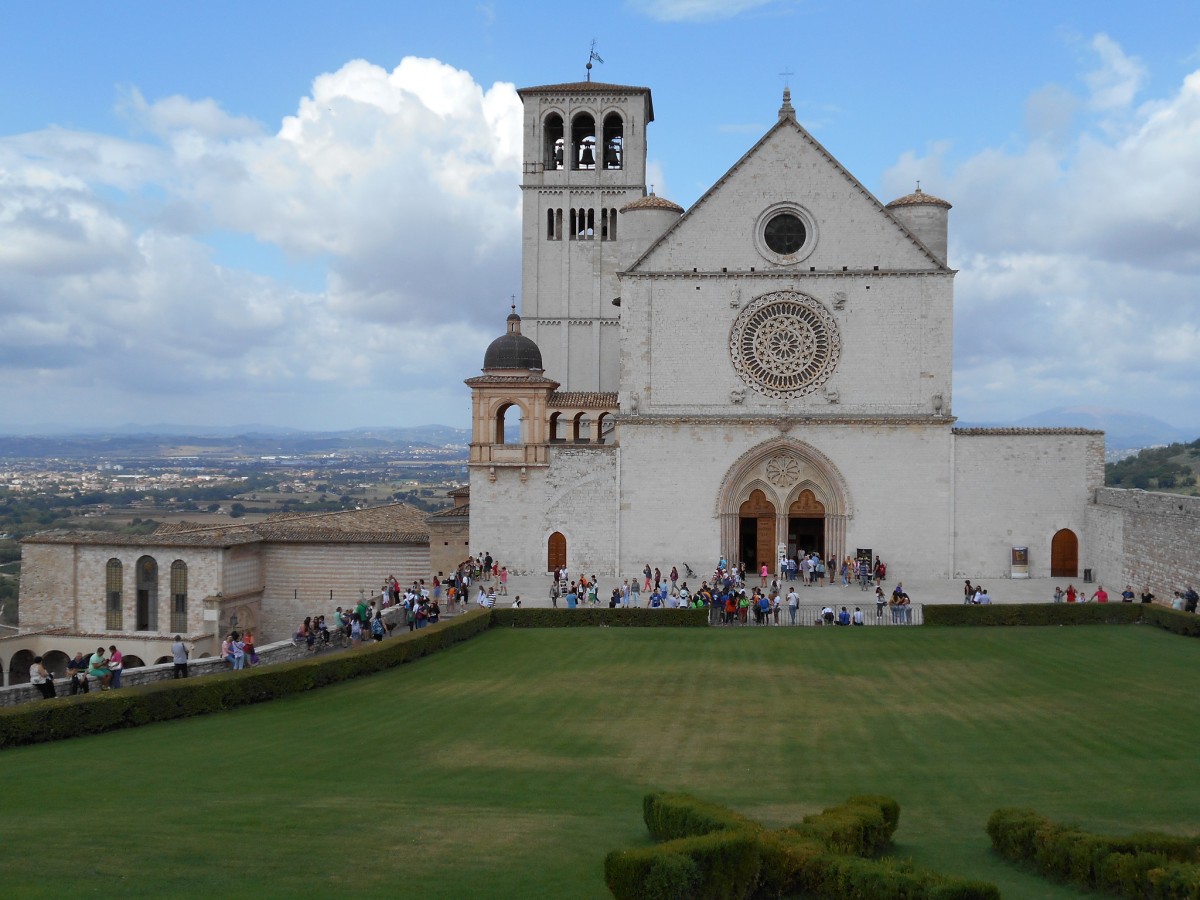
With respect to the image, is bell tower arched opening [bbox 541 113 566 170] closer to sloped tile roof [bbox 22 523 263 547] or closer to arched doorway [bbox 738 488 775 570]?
arched doorway [bbox 738 488 775 570]

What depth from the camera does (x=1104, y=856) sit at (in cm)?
1073

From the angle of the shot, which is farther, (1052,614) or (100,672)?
(1052,614)

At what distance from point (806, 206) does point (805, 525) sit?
11.9 metres

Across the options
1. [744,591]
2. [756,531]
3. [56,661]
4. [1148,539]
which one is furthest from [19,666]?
[1148,539]

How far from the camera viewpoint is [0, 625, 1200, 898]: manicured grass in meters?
11.5

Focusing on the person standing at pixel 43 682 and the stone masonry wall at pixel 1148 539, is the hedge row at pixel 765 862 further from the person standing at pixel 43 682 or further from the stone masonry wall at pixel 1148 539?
the stone masonry wall at pixel 1148 539

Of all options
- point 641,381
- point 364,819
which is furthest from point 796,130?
point 364,819

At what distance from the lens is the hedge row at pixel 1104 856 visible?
32.9 ft

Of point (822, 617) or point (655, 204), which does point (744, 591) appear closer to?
point (822, 617)

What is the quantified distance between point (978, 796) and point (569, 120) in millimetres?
48795

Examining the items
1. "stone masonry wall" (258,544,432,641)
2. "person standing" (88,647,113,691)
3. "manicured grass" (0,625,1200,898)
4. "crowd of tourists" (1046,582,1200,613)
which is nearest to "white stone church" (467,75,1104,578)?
"crowd of tourists" (1046,582,1200,613)

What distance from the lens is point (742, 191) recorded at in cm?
4225

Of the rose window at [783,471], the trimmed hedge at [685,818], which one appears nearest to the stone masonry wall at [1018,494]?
the rose window at [783,471]

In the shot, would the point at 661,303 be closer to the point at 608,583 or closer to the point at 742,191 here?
the point at 742,191
